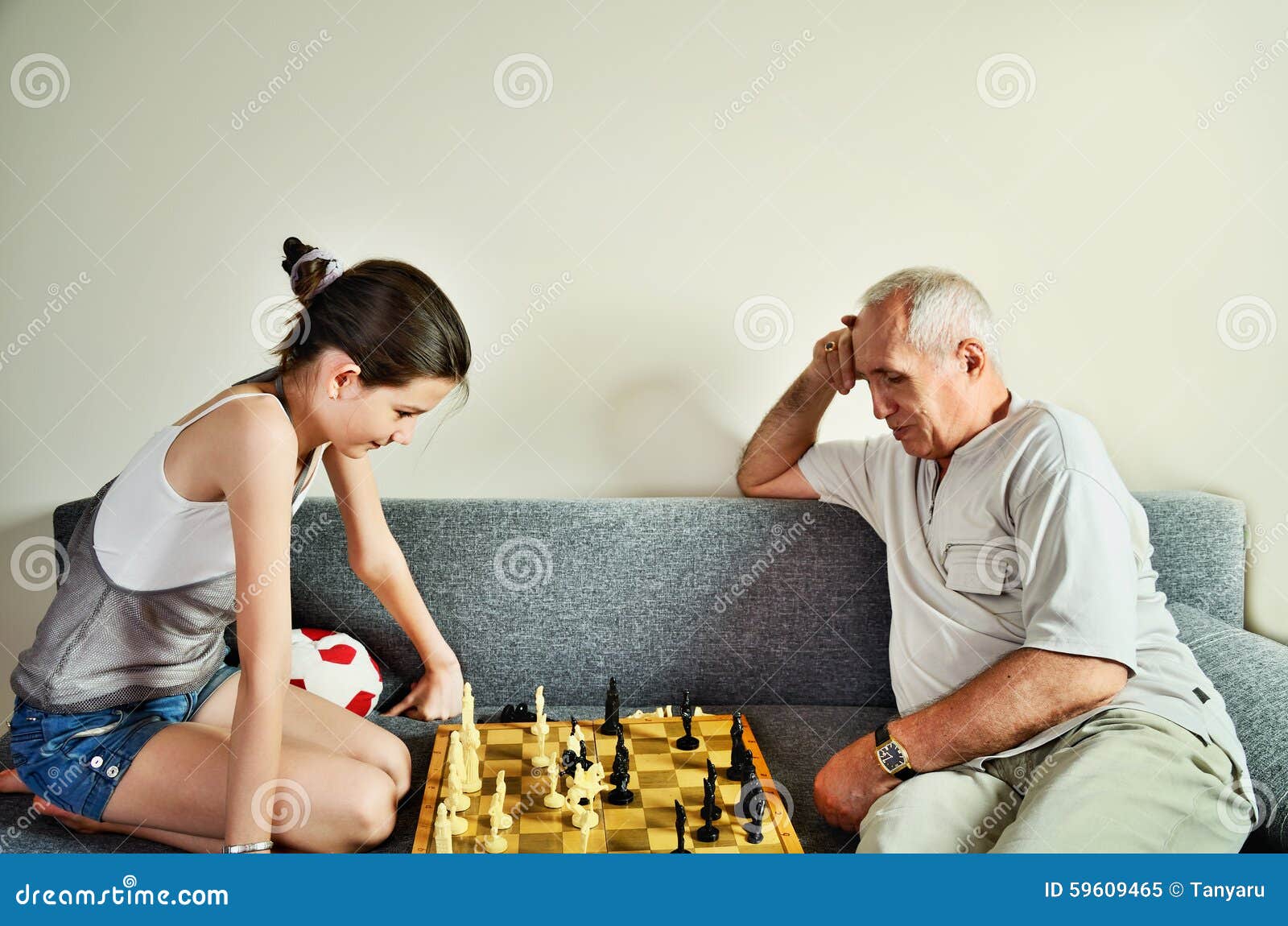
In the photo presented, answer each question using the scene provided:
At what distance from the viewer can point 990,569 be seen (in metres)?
1.88

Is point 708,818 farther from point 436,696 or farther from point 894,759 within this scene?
point 436,696

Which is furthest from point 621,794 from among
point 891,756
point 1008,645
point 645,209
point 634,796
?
point 645,209

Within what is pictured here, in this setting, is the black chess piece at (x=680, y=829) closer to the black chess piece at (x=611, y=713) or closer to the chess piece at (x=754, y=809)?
the chess piece at (x=754, y=809)

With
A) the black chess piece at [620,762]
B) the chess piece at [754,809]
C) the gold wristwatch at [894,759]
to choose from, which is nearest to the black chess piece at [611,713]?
the black chess piece at [620,762]

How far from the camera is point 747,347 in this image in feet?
8.15

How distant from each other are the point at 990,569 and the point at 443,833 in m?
1.11

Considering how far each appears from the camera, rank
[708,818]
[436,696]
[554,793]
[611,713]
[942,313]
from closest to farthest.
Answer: [708,818], [554,793], [942,313], [611,713], [436,696]

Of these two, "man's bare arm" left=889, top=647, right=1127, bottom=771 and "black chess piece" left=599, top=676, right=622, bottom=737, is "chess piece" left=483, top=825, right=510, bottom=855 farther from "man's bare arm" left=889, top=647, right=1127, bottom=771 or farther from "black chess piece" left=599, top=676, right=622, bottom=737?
"man's bare arm" left=889, top=647, right=1127, bottom=771

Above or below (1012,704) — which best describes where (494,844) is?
below

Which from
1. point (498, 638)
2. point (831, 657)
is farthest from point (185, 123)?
point (831, 657)

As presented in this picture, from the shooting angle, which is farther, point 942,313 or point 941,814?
point 942,313

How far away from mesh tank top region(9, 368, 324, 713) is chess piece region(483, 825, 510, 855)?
60cm

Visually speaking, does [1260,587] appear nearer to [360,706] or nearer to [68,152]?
[360,706]

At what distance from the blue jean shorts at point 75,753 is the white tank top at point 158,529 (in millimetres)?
255
